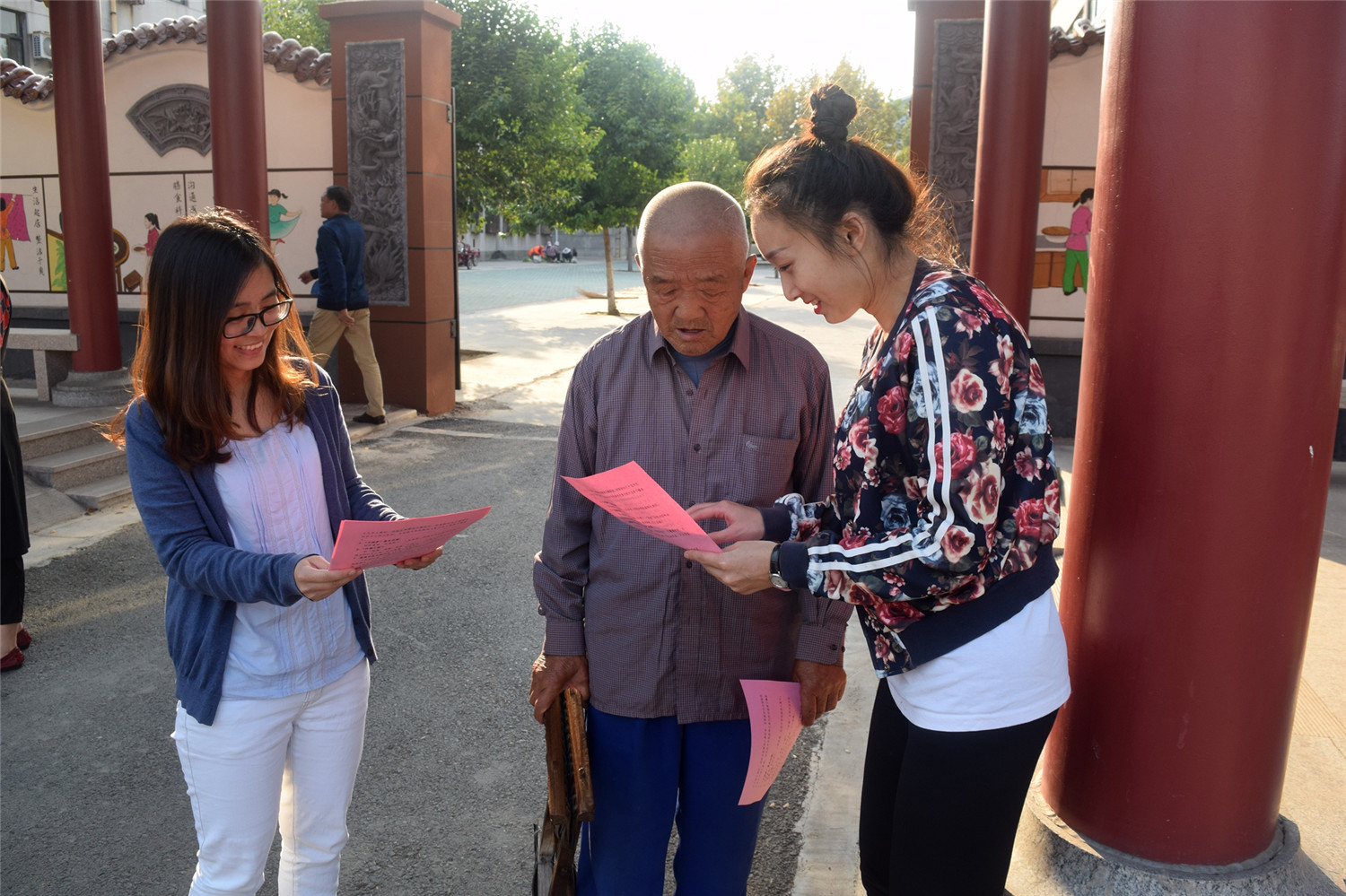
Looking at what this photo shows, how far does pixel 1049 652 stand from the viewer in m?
1.67

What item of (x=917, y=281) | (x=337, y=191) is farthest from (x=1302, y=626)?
(x=337, y=191)

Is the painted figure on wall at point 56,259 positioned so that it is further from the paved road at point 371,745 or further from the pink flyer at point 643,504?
the pink flyer at point 643,504

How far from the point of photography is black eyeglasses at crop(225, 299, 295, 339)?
77.9 inches

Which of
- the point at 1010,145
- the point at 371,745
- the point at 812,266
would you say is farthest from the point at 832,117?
the point at 1010,145

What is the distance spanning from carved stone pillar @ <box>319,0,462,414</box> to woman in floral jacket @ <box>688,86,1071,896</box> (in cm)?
818

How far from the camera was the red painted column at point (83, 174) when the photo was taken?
8.66 meters

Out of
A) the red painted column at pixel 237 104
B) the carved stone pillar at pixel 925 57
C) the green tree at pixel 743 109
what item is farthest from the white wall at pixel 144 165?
the green tree at pixel 743 109

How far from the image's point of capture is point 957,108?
29.6ft

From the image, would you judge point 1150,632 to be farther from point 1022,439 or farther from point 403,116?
point 403,116

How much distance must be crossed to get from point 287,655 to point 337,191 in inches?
296

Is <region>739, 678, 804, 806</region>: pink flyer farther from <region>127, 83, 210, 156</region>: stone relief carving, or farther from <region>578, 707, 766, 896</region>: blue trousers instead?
<region>127, 83, 210, 156</region>: stone relief carving

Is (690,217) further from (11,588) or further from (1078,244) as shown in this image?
(1078,244)

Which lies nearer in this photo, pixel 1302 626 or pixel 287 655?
pixel 287 655

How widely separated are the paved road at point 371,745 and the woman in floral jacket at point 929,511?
1.39 meters
